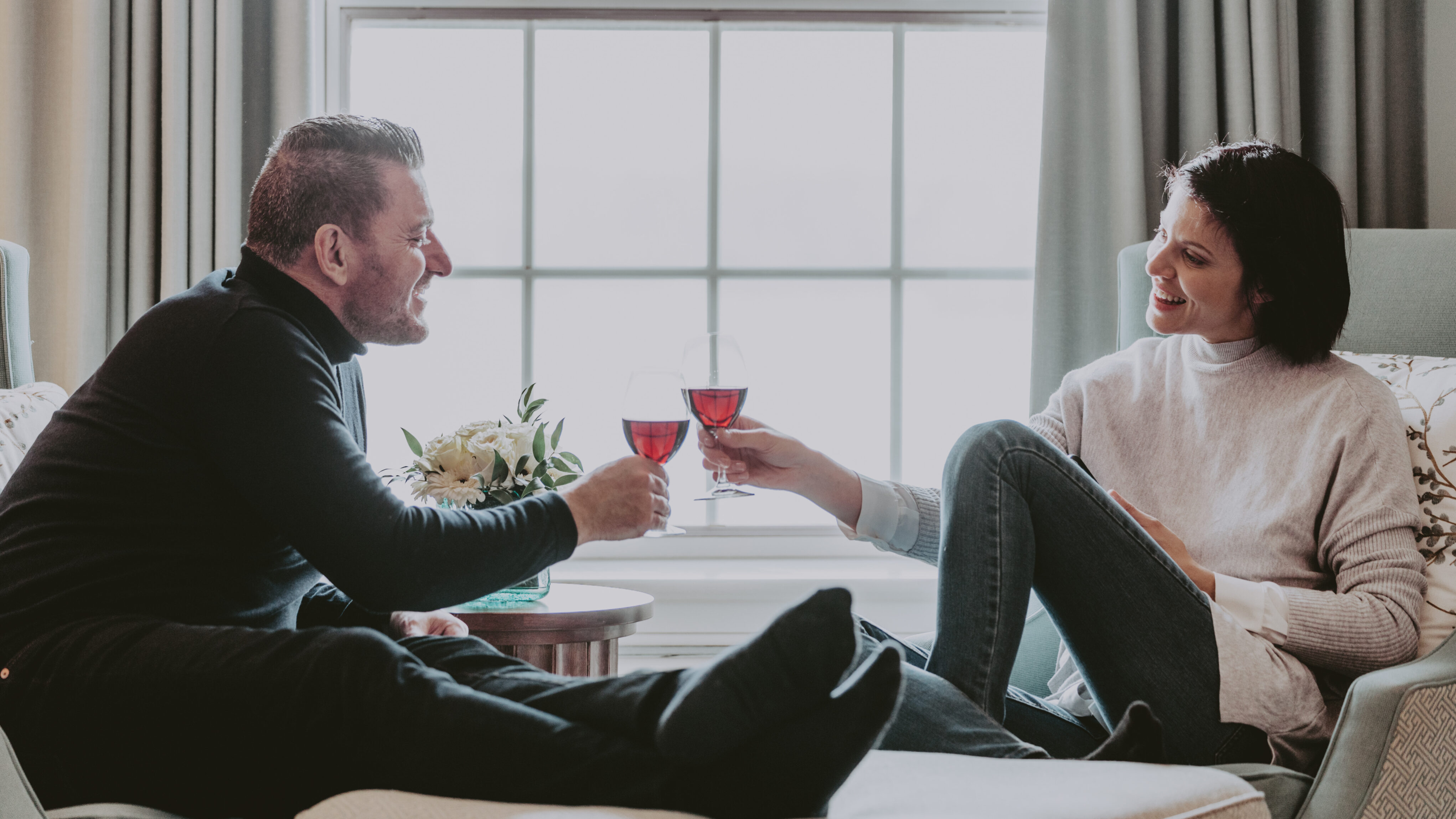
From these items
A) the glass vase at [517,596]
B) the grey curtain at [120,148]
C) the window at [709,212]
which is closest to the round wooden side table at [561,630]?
the glass vase at [517,596]

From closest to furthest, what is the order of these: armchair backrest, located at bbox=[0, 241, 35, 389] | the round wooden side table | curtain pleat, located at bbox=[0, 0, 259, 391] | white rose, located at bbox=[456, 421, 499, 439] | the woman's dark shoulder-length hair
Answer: the woman's dark shoulder-length hair < the round wooden side table < white rose, located at bbox=[456, 421, 499, 439] < armchair backrest, located at bbox=[0, 241, 35, 389] < curtain pleat, located at bbox=[0, 0, 259, 391]

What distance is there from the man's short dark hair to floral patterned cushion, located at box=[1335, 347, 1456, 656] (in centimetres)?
137

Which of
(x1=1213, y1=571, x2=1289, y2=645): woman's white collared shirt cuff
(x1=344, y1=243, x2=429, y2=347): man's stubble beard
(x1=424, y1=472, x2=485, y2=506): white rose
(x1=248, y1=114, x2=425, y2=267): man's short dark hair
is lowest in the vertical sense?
(x1=1213, y1=571, x2=1289, y2=645): woman's white collared shirt cuff

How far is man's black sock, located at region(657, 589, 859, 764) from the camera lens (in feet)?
2.91

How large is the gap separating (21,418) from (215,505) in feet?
2.60

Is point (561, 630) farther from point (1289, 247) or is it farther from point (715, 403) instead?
point (1289, 247)

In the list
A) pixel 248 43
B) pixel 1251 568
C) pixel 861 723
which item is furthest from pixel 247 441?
pixel 248 43

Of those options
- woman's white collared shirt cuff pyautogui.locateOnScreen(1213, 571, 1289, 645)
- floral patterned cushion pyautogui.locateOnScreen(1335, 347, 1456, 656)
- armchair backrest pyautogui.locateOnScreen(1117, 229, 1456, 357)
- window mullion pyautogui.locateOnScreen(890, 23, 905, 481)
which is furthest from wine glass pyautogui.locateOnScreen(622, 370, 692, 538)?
window mullion pyautogui.locateOnScreen(890, 23, 905, 481)

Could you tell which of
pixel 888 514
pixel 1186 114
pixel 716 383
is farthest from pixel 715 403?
pixel 1186 114

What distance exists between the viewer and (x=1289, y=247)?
1.53 metres

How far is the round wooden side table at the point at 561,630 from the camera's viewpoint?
1681 mm

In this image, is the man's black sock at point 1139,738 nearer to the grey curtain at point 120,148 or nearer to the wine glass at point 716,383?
the wine glass at point 716,383

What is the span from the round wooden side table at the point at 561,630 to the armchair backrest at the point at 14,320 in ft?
3.03

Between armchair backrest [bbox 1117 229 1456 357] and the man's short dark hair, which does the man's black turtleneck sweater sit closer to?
the man's short dark hair
